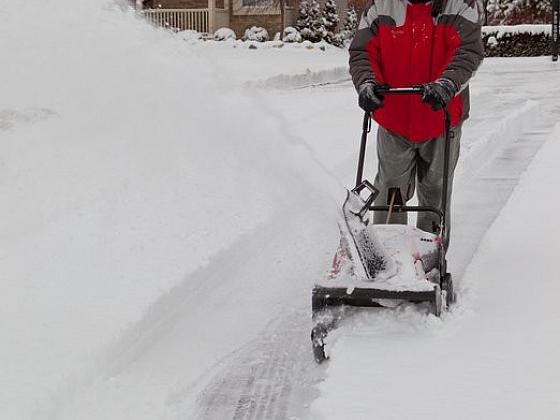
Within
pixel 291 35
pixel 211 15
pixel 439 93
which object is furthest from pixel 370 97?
pixel 211 15

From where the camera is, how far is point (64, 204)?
5.70 metres

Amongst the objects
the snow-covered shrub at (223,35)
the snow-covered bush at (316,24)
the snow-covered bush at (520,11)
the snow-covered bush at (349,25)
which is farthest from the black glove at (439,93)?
the snow-covered bush at (520,11)

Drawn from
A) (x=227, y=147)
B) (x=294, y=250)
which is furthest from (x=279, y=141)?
(x=227, y=147)

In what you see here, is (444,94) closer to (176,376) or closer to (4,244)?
(176,376)

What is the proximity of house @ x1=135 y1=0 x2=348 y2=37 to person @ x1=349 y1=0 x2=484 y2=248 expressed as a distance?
25172 mm

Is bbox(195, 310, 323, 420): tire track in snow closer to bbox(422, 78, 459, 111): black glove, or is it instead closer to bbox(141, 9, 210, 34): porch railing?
bbox(422, 78, 459, 111): black glove

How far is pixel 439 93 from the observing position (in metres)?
3.81

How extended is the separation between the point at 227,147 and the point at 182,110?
2.25 ft

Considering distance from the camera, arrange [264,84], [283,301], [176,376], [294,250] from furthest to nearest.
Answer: [264,84], [294,250], [283,301], [176,376]

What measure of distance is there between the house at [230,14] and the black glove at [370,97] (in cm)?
2561

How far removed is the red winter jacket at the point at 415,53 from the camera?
13.3 ft

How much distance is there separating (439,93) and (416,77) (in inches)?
18.0

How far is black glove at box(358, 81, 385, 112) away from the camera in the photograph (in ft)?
13.0

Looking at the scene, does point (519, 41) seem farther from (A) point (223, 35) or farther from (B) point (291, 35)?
(A) point (223, 35)
